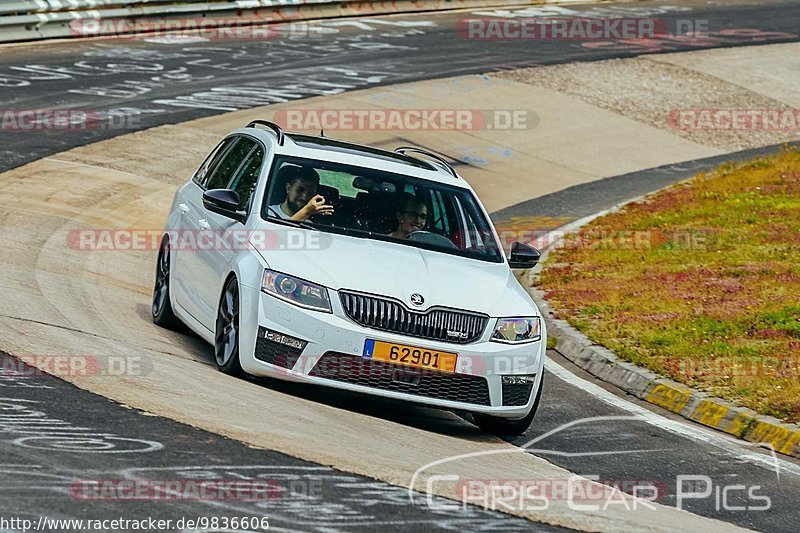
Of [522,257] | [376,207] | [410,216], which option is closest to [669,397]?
[522,257]

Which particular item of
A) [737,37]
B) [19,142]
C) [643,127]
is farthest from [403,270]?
[737,37]

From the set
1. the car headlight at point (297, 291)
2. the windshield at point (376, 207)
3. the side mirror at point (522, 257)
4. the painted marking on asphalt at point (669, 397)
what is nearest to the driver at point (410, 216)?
the windshield at point (376, 207)

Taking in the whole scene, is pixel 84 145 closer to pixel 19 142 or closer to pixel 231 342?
pixel 19 142

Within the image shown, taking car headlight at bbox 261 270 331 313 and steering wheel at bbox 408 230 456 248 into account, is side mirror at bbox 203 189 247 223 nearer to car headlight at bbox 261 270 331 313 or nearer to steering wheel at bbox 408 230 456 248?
car headlight at bbox 261 270 331 313

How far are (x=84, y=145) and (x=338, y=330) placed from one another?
37.7 feet

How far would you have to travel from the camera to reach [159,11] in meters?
28.7

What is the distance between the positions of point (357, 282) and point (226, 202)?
4.83ft

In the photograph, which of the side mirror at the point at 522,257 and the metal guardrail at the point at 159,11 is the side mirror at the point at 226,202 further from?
the metal guardrail at the point at 159,11

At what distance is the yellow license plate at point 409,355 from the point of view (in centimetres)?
859

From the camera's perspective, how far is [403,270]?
9.07m

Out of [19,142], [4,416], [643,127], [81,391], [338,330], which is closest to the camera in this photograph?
[4,416]

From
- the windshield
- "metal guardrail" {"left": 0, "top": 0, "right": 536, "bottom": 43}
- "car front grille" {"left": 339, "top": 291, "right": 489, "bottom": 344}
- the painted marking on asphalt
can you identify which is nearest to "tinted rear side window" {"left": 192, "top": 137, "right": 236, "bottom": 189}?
the windshield

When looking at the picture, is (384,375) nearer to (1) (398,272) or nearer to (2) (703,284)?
(1) (398,272)

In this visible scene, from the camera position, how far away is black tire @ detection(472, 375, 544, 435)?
923 cm
